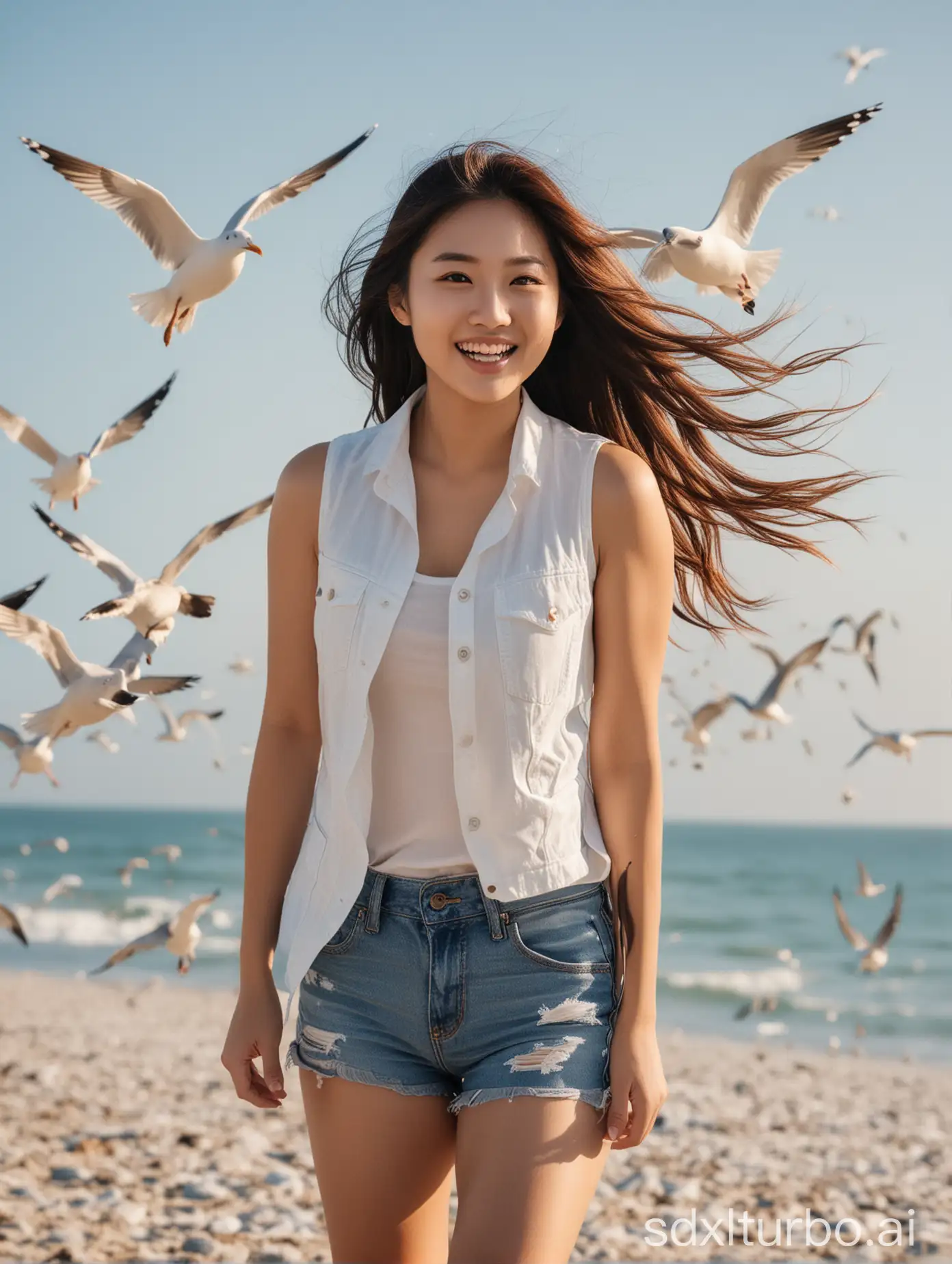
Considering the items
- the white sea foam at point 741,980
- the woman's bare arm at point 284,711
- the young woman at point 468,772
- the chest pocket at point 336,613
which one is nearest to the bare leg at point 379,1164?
the young woman at point 468,772

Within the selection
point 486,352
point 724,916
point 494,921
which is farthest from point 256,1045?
point 724,916

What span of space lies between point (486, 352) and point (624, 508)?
38 centimetres

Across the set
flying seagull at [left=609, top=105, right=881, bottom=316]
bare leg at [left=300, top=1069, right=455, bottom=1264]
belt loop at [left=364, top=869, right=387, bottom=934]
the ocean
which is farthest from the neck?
the ocean

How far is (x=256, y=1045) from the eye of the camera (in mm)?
2701

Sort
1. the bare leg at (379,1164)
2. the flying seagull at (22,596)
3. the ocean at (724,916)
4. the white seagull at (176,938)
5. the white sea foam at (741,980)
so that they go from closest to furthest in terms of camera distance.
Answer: the bare leg at (379,1164) → the flying seagull at (22,596) → the white seagull at (176,938) → the ocean at (724,916) → the white sea foam at (741,980)

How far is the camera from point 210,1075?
10.5m

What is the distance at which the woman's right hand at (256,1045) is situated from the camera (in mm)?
2691

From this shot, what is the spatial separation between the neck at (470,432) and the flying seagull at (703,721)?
6.71 m

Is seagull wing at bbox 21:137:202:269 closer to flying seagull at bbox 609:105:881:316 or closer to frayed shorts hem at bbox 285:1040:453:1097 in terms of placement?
flying seagull at bbox 609:105:881:316

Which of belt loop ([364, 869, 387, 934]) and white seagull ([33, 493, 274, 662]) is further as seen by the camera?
white seagull ([33, 493, 274, 662])

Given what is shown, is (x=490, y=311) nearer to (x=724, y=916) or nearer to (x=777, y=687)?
(x=777, y=687)

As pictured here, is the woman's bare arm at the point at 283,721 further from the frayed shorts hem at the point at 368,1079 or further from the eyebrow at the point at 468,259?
the eyebrow at the point at 468,259

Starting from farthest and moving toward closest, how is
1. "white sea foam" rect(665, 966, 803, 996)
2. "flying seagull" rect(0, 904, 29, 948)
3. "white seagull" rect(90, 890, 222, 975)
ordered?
"white sea foam" rect(665, 966, 803, 996) < "white seagull" rect(90, 890, 222, 975) < "flying seagull" rect(0, 904, 29, 948)

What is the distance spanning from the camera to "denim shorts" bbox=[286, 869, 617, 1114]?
7.84 ft
